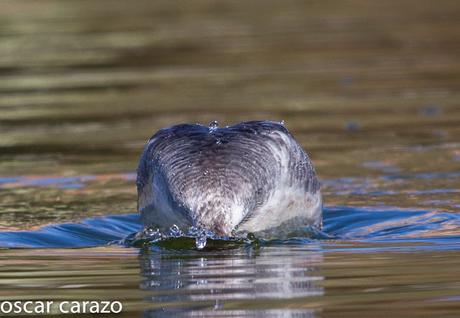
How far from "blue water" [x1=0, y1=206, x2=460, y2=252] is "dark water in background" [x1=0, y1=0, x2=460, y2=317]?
0.08ft

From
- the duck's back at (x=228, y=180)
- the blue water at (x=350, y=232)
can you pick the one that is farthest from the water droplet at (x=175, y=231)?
the blue water at (x=350, y=232)

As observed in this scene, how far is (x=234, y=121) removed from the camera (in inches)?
645

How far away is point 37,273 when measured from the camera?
9.35 metres

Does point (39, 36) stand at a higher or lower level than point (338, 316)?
higher

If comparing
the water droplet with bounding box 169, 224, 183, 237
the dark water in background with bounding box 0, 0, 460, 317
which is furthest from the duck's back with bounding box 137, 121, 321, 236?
the dark water in background with bounding box 0, 0, 460, 317

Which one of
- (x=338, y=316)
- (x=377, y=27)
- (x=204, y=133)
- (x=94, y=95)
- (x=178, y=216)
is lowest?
(x=338, y=316)

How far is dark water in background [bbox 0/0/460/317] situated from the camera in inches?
341

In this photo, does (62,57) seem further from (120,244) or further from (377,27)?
(120,244)

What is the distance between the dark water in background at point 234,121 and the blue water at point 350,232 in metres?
0.02

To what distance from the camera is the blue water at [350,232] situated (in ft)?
33.9

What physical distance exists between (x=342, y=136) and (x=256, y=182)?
226 inches

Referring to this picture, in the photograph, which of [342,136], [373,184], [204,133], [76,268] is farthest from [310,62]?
[76,268]

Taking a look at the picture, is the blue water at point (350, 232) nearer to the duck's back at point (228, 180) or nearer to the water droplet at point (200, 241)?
the duck's back at point (228, 180)

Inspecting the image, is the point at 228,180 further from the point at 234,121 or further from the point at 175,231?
the point at 234,121
